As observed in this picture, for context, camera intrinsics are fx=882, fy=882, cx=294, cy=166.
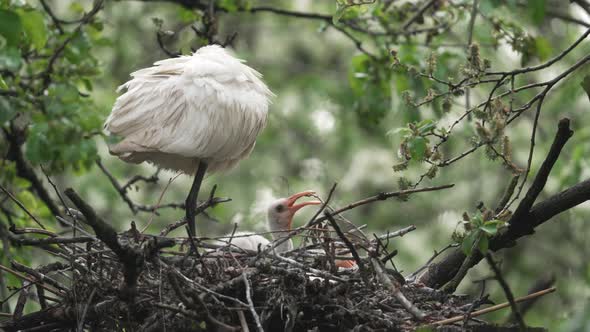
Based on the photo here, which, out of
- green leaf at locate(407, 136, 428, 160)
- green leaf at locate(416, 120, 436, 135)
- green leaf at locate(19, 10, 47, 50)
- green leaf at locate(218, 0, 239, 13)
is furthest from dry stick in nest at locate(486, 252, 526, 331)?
green leaf at locate(218, 0, 239, 13)

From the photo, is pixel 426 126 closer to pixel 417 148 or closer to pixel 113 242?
pixel 417 148

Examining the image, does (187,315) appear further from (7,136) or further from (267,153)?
(267,153)

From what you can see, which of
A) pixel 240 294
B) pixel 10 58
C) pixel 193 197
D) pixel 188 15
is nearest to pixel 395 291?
pixel 240 294

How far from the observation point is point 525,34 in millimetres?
6684

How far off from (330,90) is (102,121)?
979cm

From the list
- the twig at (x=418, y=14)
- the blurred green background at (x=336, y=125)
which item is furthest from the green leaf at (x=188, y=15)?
the twig at (x=418, y=14)

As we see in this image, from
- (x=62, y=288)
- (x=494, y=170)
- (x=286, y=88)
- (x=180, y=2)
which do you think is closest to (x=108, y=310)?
(x=62, y=288)

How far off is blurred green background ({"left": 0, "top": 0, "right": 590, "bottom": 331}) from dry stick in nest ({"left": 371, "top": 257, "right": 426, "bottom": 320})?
61 cm

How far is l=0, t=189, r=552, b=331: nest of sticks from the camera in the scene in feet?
14.1

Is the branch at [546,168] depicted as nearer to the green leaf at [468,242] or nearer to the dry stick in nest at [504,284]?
the green leaf at [468,242]

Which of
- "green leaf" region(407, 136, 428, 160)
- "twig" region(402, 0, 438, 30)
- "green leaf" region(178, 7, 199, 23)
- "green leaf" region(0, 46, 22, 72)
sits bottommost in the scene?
"green leaf" region(407, 136, 428, 160)

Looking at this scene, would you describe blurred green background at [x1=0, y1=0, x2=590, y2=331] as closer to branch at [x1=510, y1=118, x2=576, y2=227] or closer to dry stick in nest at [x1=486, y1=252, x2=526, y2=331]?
branch at [x1=510, y1=118, x2=576, y2=227]

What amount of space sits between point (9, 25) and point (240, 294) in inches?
67.8

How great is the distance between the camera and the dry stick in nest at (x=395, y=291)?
3.98m
